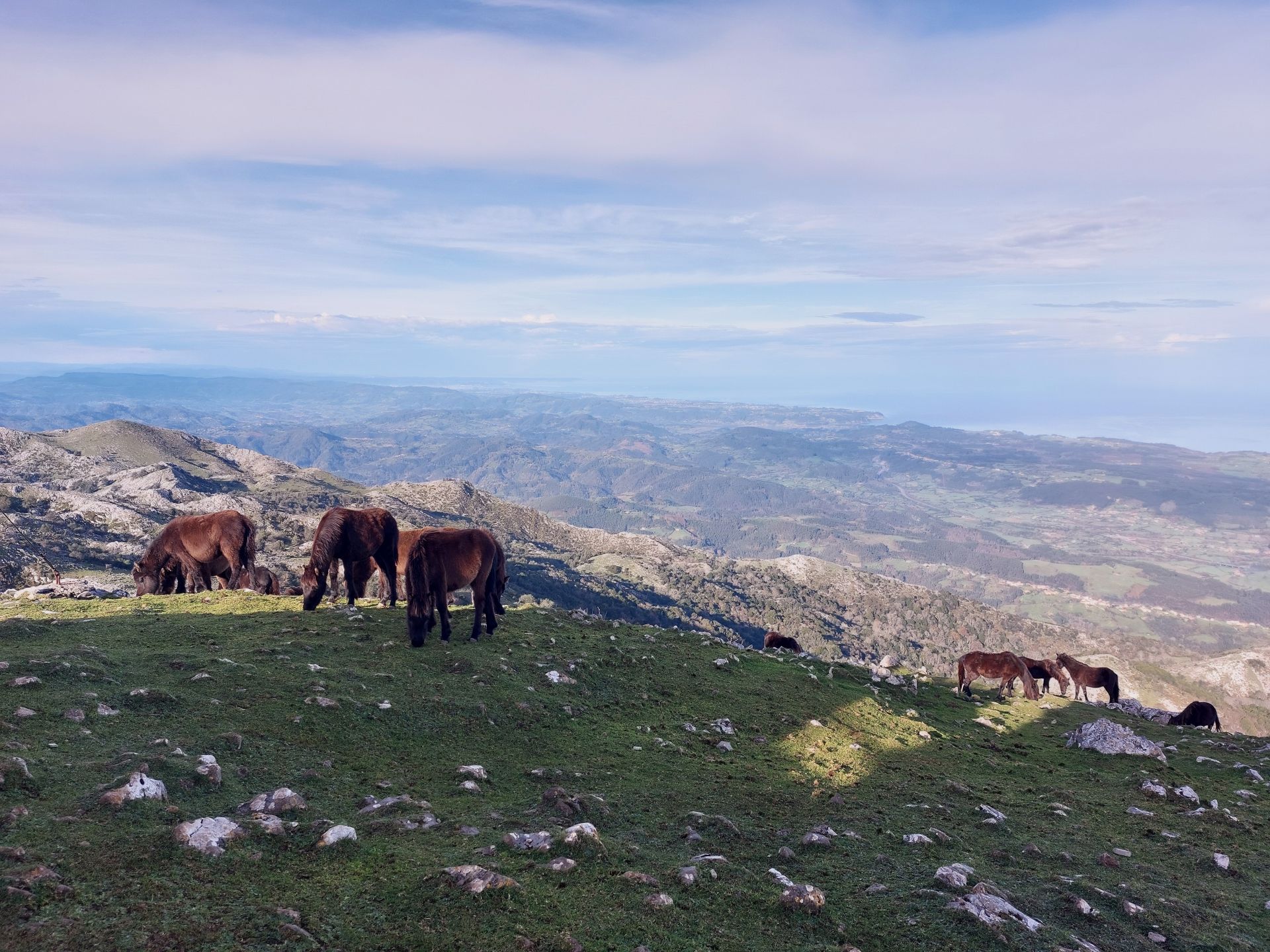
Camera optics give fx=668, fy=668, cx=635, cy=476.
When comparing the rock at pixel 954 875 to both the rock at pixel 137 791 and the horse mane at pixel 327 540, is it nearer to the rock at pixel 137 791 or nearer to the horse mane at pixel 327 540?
the rock at pixel 137 791

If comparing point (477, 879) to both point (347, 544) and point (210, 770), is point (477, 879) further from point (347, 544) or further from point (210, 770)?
point (347, 544)

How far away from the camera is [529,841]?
10.2 meters

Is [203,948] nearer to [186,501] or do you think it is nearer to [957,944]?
[957,944]

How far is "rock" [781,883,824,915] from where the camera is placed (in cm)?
968

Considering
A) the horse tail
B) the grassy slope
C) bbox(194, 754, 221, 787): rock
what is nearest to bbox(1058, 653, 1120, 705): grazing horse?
the grassy slope

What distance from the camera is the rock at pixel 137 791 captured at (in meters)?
9.05

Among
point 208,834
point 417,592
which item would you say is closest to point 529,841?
point 208,834

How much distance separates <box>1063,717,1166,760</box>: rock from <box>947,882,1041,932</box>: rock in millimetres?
17390

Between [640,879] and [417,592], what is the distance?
1339 cm

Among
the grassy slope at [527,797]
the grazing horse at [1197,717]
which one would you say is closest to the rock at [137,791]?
the grassy slope at [527,797]

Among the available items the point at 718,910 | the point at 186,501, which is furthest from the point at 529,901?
the point at 186,501

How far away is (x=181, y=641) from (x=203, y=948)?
1363cm

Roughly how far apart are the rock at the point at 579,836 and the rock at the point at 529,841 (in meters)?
0.27

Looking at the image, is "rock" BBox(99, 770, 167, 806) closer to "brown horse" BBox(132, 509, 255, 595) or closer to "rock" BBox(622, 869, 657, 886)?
"rock" BBox(622, 869, 657, 886)
